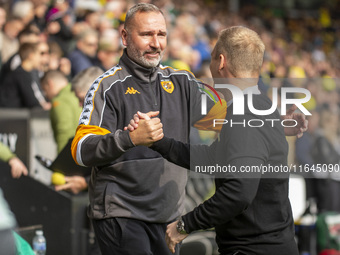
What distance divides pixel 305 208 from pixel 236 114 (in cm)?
467

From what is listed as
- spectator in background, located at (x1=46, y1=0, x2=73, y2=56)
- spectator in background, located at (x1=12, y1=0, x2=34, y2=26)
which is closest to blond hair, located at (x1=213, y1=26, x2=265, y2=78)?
spectator in background, located at (x1=12, y1=0, x2=34, y2=26)

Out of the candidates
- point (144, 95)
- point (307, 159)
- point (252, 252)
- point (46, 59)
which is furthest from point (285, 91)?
point (46, 59)

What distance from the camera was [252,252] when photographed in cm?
296

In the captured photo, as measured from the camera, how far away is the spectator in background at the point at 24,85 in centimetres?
678

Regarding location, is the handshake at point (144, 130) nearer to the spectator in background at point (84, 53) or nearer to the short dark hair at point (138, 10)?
the short dark hair at point (138, 10)

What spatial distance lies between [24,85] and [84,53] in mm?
1136

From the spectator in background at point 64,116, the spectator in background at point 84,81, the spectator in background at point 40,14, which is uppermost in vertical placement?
the spectator in background at point 40,14

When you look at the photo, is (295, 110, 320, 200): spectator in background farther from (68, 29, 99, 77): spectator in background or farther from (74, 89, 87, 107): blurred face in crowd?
(68, 29, 99, 77): spectator in background

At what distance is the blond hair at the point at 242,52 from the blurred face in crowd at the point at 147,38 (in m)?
0.55

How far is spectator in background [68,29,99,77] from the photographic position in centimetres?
759

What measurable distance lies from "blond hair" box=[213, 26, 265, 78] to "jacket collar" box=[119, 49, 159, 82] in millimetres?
612

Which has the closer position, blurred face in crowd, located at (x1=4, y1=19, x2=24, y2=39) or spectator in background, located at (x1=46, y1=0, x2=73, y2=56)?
blurred face in crowd, located at (x1=4, y1=19, x2=24, y2=39)

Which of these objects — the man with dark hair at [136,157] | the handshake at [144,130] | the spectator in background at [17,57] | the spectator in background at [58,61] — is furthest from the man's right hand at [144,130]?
the spectator in background at [58,61]

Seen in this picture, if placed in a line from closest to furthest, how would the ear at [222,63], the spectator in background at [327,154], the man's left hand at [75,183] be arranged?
the ear at [222,63] → the man's left hand at [75,183] → the spectator in background at [327,154]
